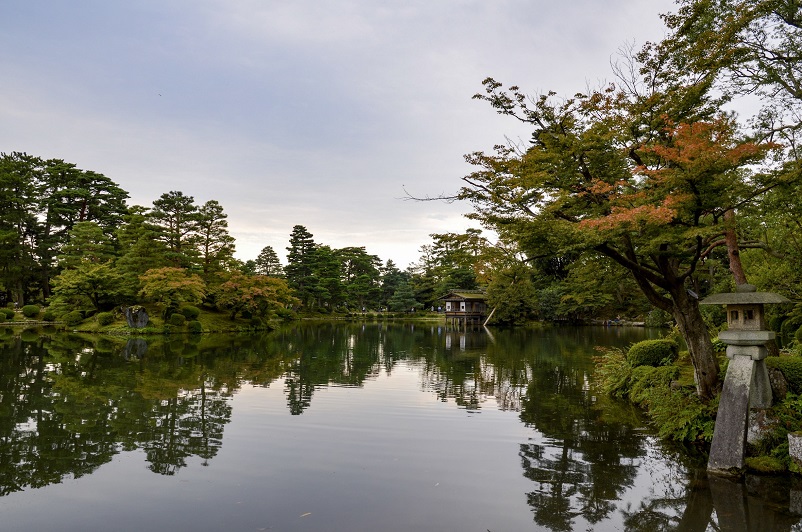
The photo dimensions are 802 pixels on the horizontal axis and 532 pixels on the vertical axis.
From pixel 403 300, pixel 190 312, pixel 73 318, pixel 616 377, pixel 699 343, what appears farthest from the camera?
pixel 403 300

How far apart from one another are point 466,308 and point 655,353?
38.2 metres

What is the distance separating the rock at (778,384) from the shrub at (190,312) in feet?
98.3

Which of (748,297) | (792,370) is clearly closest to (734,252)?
(748,297)

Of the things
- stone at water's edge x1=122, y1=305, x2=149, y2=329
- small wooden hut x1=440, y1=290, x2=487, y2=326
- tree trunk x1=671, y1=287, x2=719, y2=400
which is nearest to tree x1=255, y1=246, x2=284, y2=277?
small wooden hut x1=440, y1=290, x2=487, y2=326

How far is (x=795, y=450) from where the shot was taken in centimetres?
608

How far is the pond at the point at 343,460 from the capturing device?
16.4 ft

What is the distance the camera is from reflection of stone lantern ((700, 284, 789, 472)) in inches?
248

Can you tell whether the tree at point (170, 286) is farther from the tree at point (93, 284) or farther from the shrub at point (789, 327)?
the shrub at point (789, 327)

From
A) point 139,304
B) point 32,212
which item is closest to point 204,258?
point 139,304

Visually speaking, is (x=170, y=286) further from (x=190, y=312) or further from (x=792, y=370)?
(x=792, y=370)

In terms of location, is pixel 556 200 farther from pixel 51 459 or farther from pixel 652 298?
pixel 51 459

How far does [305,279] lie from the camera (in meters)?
50.4

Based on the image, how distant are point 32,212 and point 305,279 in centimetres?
2432

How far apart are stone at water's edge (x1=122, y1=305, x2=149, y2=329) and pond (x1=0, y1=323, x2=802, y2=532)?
14214 mm
